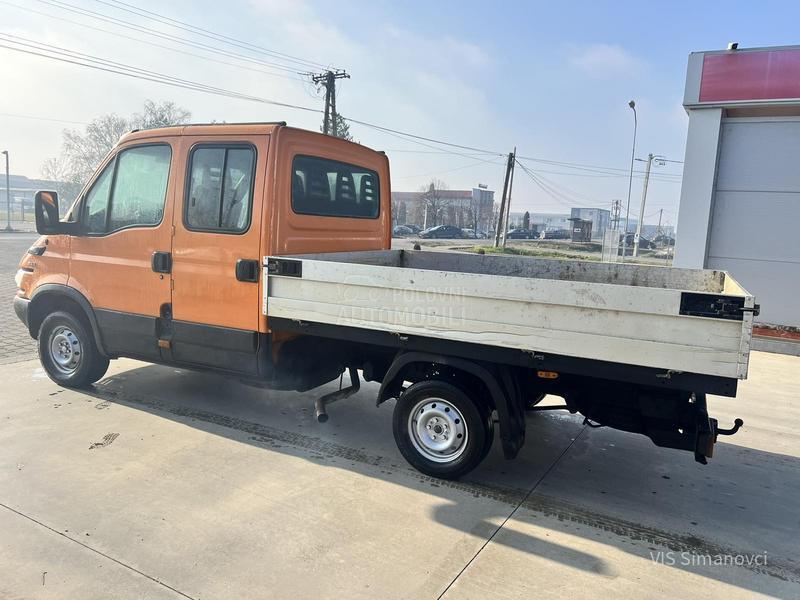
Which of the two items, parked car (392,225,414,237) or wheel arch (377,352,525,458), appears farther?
parked car (392,225,414,237)

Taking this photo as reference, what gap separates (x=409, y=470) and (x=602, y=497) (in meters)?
1.40

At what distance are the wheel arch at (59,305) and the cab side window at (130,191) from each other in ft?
2.26

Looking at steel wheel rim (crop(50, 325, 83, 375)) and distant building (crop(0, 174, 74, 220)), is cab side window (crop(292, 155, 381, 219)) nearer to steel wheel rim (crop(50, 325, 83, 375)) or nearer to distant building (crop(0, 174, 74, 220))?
steel wheel rim (crop(50, 325, 83, 375))

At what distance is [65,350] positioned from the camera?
5.78 metres

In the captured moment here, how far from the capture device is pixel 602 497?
3969mm

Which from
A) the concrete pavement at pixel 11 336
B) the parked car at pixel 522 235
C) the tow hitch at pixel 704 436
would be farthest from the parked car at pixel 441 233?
the tow hitch at pixel 704 436

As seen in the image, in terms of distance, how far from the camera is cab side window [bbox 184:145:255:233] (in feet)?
15.0

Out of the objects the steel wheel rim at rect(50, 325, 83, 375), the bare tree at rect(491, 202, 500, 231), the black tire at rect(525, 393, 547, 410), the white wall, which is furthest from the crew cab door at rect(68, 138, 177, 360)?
the bare tree at rect(491, 202, 500, 231)

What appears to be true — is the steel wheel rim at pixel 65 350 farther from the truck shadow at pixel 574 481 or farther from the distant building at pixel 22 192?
the distant building at pixel 22 192

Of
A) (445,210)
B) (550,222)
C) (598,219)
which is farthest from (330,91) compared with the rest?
(550,222)

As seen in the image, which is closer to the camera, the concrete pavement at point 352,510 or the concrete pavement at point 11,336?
the concrete pavement at point 352,510

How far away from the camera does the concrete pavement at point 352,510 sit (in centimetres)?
298

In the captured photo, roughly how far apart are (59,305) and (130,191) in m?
1.59

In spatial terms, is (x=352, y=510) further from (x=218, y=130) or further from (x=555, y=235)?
(x=555, y=235)
